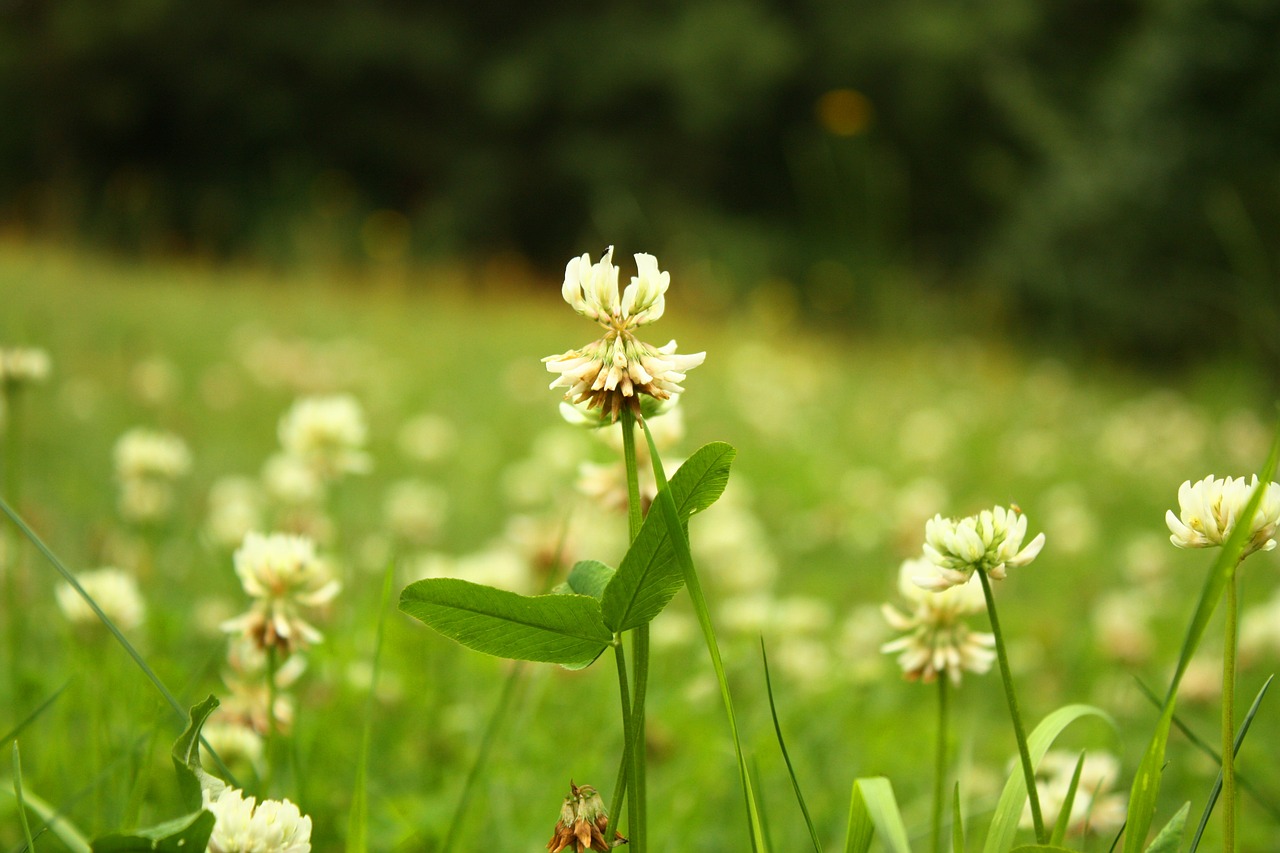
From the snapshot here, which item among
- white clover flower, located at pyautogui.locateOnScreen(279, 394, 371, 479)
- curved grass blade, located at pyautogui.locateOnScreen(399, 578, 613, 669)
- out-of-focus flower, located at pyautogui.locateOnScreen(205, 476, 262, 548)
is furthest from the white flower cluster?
curved grass blade, located at pyautogui.locateOnScreen(399, 578, 613, 669)

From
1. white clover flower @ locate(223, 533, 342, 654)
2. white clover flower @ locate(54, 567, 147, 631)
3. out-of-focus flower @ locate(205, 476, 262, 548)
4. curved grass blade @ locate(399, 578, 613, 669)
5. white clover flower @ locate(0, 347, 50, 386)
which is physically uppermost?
out-of-focus flower @ locate(205, 476, 262, 548)

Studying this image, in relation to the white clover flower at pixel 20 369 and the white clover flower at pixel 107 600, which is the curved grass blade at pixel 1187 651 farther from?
the white clover flower at pixel 20 369

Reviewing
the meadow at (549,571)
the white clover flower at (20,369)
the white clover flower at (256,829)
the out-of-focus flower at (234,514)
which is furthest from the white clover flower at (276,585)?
the out-of-focus flower at (234,514)

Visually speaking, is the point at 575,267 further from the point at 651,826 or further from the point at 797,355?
the point at 797,355

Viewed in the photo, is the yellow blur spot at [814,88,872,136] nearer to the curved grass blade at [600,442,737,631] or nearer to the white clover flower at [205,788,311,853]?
the curved grass blade at [600,442,737,631]

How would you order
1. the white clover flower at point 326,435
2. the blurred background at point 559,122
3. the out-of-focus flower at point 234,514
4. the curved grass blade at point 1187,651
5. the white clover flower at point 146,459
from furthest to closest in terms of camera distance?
the blurred background at point 559,122, the out-of-focus flower at point 234,514, the white clover flower at point 146,459, the white clover flower at point 326,435, the curved grass blade at point 1187,651

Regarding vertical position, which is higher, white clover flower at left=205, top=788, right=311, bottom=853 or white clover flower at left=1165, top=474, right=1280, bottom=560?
white clover flower at left=1165, top=474, right=1280, bottom=560

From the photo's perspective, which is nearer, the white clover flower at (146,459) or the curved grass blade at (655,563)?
the curved grass blade at (655,563)
